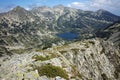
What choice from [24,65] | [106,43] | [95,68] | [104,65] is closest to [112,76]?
[104,65]

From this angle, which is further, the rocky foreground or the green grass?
the rocky foreground

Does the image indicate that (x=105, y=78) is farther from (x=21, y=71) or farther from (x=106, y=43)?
(x=21, y=71)

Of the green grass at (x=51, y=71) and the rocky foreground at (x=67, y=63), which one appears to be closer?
the green grass at (x=51, y=71)

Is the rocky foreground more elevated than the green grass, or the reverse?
the green grass

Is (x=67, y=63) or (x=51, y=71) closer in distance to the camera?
(x=51, y=71)

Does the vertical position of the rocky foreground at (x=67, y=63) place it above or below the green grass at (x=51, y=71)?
below
